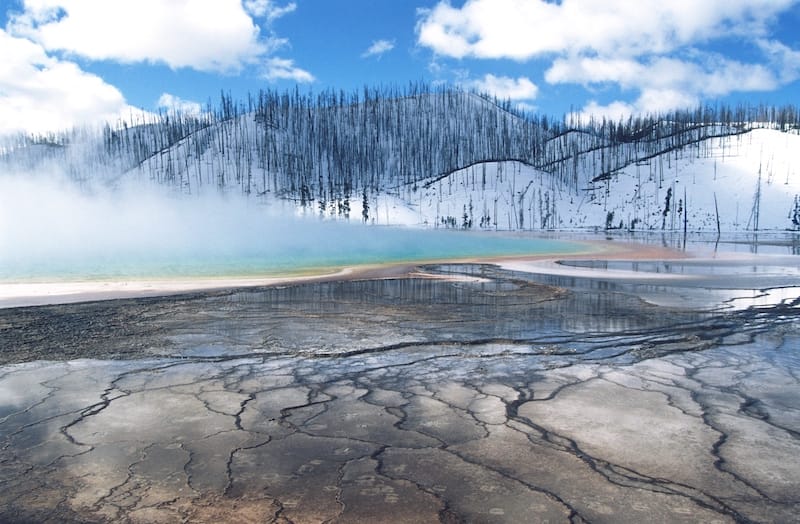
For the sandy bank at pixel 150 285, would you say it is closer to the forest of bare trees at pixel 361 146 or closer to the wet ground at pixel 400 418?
the wet ground at pixel 400 418

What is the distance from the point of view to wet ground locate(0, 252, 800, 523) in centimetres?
421

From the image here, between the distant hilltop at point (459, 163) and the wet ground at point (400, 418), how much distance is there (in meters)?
83.8

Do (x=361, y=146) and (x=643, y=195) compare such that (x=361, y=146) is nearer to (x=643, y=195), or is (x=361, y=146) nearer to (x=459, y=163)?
(x=459, y=163)

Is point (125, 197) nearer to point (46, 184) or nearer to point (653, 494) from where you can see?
point (46, 184)

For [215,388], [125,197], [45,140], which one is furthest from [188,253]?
[45,140]

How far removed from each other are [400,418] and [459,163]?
135m

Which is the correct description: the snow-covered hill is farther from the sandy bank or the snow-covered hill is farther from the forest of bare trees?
the sandy bank

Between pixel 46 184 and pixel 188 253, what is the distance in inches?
5979

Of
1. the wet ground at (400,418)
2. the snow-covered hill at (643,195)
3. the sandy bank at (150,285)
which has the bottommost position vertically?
the wet ground at (400,418)

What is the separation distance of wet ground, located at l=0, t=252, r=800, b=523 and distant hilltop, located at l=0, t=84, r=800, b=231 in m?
83.8

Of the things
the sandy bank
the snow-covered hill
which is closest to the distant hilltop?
the snow-covered hill

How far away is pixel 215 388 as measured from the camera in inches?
277

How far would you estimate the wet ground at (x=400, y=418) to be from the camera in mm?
4215

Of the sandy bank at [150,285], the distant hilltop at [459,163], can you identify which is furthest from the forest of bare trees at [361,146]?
the sandy bank at [150,285]
